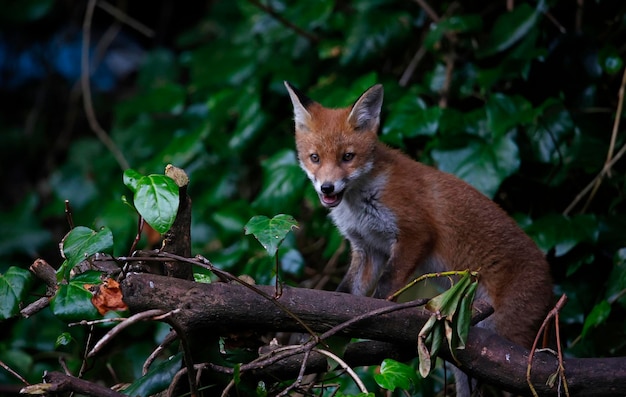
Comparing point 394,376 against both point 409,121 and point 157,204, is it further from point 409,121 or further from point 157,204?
point 409,121

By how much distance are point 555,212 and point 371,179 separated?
1.54m

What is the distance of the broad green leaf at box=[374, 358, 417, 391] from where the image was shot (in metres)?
3.08

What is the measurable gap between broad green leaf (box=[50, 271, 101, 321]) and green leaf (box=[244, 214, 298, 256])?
62cm

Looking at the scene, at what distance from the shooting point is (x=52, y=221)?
9.24m

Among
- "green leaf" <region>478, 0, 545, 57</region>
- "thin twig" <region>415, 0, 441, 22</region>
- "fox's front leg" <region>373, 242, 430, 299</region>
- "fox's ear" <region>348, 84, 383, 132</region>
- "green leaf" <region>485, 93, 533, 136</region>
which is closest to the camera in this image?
"fox's front leg" <region>373, 242, 430, 299</region>

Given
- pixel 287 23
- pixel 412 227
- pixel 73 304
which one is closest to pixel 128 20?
pixel 287 23

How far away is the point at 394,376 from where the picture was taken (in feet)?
10.2

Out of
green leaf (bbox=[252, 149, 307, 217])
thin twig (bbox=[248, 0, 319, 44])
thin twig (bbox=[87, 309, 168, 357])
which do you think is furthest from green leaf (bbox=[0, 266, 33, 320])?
thin twig (bbox=[248, 0, 319, 44])

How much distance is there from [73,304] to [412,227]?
2059 millimetres

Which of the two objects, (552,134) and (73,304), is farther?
(552,134)

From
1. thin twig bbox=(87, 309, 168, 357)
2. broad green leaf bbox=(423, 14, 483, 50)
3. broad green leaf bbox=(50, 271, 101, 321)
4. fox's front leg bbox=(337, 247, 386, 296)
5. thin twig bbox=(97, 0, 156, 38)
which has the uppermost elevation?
thin twig bbox=(97, 0, 156, 38)

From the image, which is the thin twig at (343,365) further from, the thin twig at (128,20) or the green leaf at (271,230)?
the thin twig at (128,20)

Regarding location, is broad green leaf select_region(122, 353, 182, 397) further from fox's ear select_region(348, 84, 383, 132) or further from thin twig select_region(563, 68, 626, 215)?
thin twig select_region(563, 68, 626, 215)

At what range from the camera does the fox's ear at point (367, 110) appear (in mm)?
4543
